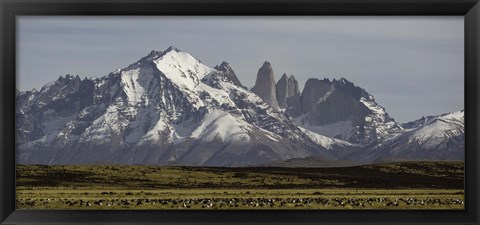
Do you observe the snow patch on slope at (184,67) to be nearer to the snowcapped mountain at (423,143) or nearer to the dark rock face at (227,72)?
the dark rock face at (227,72)

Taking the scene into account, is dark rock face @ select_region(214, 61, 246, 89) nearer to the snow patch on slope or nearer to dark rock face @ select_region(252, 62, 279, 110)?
the snow patch on slope

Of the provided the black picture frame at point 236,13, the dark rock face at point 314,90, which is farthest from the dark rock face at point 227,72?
the black picture frame at point 236,13

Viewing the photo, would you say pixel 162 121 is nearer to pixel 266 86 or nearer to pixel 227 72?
pixel 266 86

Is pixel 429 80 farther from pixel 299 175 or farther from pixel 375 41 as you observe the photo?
pixel 299 175

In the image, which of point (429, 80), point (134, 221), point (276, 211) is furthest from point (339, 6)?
point (429, 80)

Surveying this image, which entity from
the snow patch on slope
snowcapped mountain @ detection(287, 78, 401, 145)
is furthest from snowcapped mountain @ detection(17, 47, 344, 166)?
snowcapped mountain @ detection(287, 78, 401, 145)

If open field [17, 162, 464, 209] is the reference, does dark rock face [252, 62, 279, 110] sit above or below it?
above
